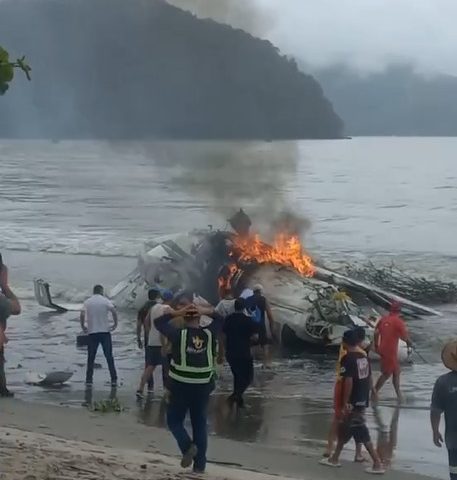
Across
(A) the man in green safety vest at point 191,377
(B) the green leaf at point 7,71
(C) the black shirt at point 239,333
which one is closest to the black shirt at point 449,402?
(A) the man in green safety vest at point 191,377

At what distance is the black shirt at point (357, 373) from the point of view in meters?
9.75

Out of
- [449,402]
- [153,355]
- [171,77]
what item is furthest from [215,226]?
[449,402]

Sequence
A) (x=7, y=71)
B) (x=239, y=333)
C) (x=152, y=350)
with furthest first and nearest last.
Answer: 1. (x=152, y=350)
2. (x=239, y=333)
3. (x=7, y=71)

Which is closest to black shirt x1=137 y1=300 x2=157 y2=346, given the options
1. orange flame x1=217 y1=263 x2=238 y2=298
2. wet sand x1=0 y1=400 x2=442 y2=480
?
wet sand x1=0 y1=400 x2=442 y2=480

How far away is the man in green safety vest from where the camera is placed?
8672mm

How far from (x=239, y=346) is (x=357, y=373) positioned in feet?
10.7

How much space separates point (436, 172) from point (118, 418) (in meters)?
113

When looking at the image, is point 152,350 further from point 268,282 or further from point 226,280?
point 268,282

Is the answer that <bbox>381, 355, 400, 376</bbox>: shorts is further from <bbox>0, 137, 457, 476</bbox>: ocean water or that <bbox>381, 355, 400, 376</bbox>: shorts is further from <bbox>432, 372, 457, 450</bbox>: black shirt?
<bbox>432, 372, 457, 450</bbox>: black shirt

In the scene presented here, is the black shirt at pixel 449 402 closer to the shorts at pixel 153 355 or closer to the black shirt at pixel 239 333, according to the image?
the black shirt at pixel 239 333

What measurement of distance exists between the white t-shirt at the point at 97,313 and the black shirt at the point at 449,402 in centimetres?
582

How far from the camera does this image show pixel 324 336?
17.2m

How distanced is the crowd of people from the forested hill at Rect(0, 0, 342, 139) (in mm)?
14158

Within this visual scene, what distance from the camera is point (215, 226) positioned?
28875 millimetres
